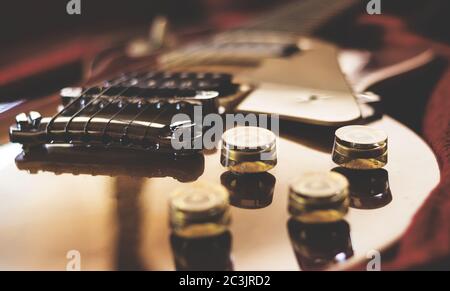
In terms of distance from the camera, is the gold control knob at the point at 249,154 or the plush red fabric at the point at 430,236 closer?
the plush red fabric at the point at 430,236

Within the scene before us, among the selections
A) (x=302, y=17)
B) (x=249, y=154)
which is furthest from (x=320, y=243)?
(x=302, y=17)

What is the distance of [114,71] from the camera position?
110 cm

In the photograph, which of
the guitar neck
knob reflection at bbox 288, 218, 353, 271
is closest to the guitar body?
knob reflection at bbox 288, 218, 353, 271

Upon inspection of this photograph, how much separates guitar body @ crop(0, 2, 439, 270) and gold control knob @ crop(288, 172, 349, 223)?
0.02 m

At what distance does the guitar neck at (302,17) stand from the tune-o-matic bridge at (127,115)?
0.45 meters

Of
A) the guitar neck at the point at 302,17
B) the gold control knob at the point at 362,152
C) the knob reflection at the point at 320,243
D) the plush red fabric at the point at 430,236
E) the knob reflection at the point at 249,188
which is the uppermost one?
the guitar neck at the point at 302,17

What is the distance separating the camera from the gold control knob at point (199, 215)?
47cm

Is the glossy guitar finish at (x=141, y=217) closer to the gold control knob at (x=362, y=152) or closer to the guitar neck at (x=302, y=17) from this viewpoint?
the gold control knob at (x=362, y=152)

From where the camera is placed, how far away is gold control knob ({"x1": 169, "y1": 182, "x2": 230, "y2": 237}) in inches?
18.4

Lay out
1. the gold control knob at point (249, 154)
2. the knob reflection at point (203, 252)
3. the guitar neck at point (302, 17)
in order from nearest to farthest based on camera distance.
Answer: the knob reflection at point (203, 252), the gold control knob at point (249, 154), the guitar neck at point (302, 17)

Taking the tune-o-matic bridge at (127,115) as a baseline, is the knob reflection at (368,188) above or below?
below

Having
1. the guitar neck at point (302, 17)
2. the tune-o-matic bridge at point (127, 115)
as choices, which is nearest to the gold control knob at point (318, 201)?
the tune-o-matic bridge at point (127, 115)
